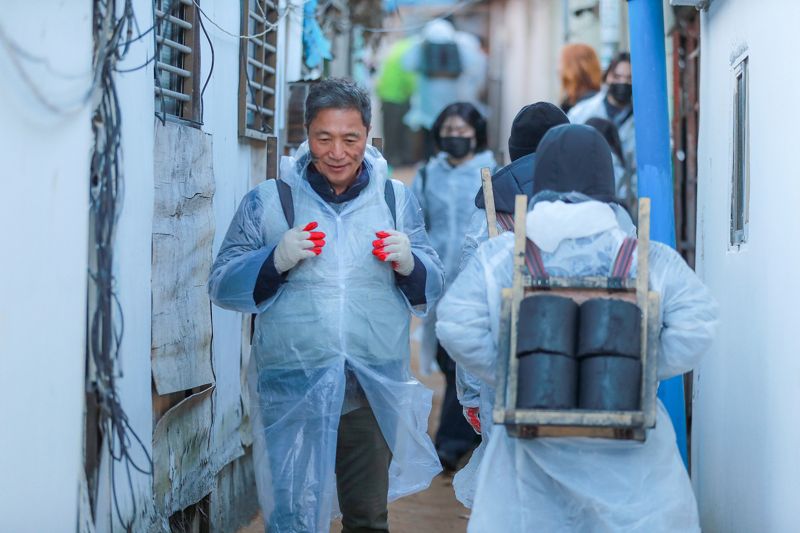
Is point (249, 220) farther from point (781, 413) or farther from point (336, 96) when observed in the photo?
point (781, 413)

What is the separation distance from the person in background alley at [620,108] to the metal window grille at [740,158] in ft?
11.5

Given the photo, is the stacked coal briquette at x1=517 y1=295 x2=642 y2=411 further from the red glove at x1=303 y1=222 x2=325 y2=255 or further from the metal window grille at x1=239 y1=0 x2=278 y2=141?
the metal window grille at x1=239 y1=0 x2=278 y2=141

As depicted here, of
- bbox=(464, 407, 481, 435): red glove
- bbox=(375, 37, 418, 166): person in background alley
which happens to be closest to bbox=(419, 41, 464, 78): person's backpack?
bbox=(375, 37, 418, 166): person in background alley

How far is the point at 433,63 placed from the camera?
23.7 m

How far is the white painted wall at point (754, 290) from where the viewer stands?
14.0ft

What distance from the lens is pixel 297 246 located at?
439 centimetres

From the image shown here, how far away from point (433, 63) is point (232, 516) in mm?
18100

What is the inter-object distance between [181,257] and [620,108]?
4769 mm

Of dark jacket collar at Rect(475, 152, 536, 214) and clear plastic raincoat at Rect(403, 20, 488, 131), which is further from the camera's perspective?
clear plastic raincoat at Rect(403, 20, 488, 131)

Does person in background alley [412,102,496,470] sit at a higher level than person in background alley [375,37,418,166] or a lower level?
lower

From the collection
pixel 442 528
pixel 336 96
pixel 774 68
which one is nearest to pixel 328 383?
pixel 336 96

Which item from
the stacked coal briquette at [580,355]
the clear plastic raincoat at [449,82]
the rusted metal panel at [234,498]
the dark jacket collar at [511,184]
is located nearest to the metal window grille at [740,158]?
the dark jacket collar at [511,184]

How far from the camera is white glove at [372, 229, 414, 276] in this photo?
4535mm

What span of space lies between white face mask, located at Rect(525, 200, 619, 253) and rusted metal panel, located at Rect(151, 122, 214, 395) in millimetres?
1608
